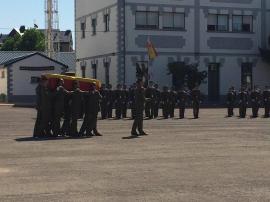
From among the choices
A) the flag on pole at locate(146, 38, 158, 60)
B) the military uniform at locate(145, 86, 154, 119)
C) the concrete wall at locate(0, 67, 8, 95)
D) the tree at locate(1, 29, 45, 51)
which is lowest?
the military uniform at locate(145, 86, 154, 119)

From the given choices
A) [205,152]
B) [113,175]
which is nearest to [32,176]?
[113,175]

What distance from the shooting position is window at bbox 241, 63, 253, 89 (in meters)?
48.5

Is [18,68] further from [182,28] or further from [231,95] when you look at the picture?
[231,95]

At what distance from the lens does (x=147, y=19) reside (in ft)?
148

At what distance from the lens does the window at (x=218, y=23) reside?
4706cm

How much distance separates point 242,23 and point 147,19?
8018 millimetres

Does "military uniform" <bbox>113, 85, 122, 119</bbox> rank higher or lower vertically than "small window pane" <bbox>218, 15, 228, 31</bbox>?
lower

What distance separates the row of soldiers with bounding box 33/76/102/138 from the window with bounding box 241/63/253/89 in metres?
30.2

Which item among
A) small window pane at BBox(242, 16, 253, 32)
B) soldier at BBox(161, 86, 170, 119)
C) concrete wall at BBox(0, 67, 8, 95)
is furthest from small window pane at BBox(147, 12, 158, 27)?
concrete wall at BBox(0, 67, 8, 95)

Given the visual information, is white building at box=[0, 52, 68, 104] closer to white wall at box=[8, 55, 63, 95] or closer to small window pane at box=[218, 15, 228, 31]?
white wall at box=[8, 55, 63, 95]

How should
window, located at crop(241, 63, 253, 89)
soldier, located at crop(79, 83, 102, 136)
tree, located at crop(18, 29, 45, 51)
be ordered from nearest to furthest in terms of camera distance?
soldier, located at crop(79, 83, 102, 136)
window, located at crop(241, 63, 253, 89)
tree, located at crop(18, 29, 45, 51)

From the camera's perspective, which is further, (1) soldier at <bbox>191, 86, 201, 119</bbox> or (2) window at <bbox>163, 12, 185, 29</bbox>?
(2) window at <bbox>163, 12, 185, 29</bbox>

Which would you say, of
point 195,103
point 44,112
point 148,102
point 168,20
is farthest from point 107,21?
point 44,112

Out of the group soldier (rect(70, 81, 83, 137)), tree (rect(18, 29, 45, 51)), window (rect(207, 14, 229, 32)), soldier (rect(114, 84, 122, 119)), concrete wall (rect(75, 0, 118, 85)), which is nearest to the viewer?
soldier (rect(70, 81, 83, 137))
